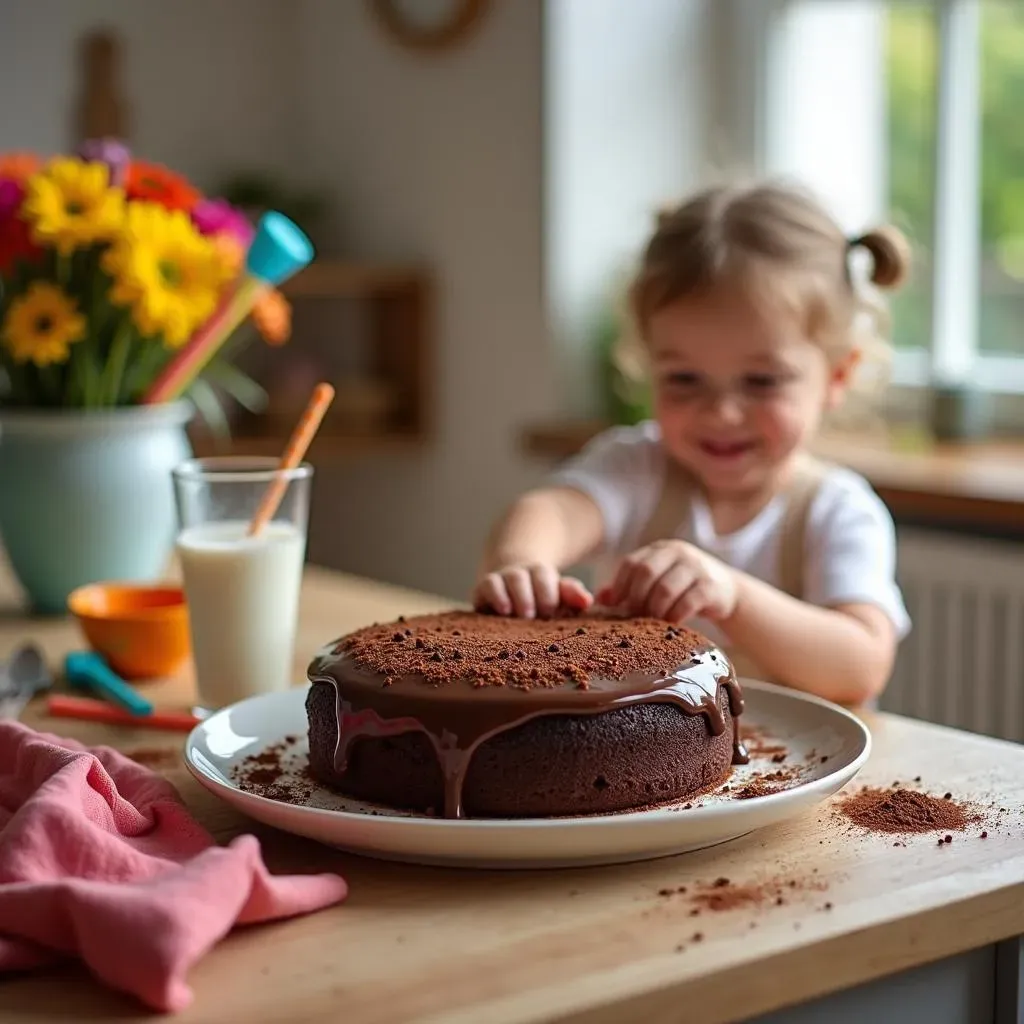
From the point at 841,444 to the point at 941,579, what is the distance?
0.47 meters

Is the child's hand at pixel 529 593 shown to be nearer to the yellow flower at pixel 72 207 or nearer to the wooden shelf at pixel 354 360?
the yellow flower at pixel 72 207

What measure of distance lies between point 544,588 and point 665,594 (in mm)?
99

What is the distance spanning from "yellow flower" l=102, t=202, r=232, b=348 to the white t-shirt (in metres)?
0.44

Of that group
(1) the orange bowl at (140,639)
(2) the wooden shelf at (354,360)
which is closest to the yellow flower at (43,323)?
(1) the orange bowl at (140,639)

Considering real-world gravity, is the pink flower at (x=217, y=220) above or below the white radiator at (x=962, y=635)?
above

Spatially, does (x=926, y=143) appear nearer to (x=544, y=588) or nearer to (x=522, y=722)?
(x=544, y=588)

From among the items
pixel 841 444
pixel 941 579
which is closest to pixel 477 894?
pixel 941 579

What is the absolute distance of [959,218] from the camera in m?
2.85

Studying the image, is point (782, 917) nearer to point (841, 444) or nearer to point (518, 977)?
point (518, 977)

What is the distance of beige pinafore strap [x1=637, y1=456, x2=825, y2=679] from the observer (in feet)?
5.35

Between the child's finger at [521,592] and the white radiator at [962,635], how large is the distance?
1372mm

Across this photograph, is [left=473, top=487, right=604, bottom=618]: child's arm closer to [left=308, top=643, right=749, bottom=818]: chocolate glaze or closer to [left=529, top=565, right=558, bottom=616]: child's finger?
[left=529, top=565, right=558, bottom=616]: child's finger

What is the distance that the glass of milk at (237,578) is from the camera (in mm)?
1280

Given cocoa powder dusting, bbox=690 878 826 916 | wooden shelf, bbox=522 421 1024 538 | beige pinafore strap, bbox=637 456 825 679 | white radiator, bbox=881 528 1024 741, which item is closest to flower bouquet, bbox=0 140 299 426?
beige pinafore strap, bbox=637 456 825 679
